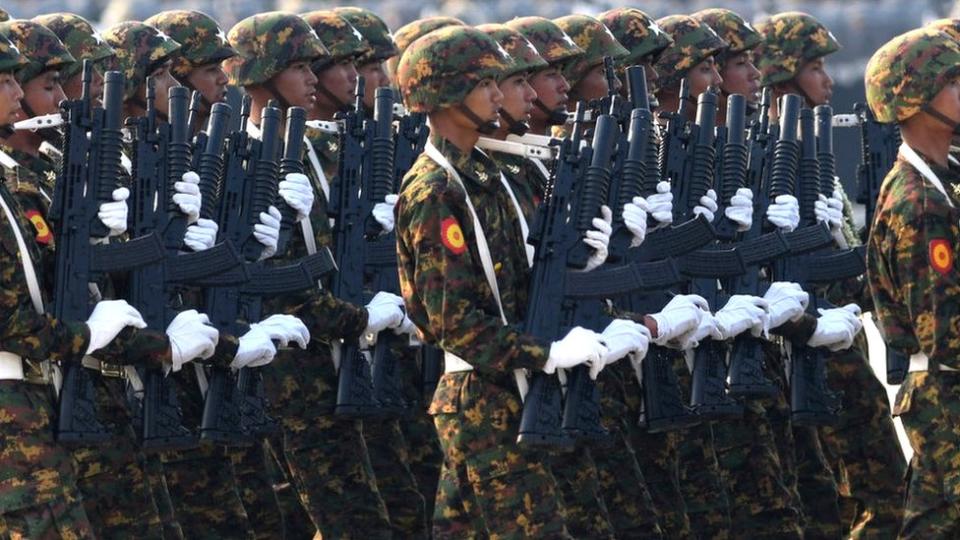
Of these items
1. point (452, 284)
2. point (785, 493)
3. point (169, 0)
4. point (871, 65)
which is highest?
point (169, 0)

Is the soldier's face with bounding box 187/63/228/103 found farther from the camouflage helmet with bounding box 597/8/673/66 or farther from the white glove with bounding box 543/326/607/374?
the white glove with bounding box 543/326/607/374

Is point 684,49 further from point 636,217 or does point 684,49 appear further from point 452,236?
point 452,236

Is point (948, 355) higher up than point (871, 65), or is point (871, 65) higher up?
point (871, 65)

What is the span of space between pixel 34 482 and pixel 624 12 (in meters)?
5.04

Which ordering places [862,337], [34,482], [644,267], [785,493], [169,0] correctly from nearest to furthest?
1. [34,482]
2. [644,267]
3. [785,493]
4. [862,337]
5. [169,0]

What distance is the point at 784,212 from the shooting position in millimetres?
12320

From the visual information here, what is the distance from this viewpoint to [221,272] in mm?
10828

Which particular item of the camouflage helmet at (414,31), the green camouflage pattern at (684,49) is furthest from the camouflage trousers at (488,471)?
the camouflage helmet at (414,31)

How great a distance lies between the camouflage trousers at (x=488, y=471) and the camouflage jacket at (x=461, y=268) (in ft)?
0.44

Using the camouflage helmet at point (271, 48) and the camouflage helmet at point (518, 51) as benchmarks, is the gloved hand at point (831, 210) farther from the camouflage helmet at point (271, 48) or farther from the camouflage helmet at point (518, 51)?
the camouflage helmet at point (271, 48)

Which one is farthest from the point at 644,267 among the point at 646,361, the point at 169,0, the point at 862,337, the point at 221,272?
the point at 169,0

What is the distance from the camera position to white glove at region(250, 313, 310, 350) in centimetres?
1110

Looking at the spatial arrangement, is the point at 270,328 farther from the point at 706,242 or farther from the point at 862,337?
the point at 862,337

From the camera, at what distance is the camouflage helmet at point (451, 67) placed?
1012cm
